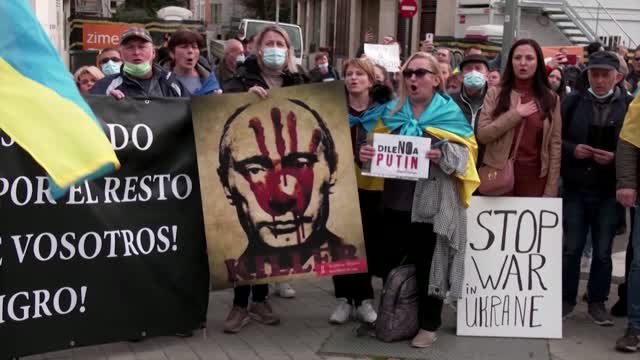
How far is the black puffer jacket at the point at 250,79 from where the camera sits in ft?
19.7

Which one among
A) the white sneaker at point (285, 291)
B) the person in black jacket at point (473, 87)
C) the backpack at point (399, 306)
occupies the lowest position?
the white sneaker at point (285, 291)

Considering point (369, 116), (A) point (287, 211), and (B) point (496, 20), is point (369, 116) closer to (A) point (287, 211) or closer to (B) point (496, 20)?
(A) point (287, 211)

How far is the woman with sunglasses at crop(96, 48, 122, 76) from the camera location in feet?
24.0

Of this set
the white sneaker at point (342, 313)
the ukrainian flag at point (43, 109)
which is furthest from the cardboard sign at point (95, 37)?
the ukrainian flag at point (43, 109)

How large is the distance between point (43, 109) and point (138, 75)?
85.9 inches

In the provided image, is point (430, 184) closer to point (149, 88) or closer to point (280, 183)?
point (280, 183)

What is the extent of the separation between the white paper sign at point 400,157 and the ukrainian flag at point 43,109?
2.27 m

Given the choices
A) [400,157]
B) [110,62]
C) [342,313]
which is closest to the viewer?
[400,157]

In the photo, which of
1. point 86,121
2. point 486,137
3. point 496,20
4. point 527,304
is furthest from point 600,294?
point 496,20

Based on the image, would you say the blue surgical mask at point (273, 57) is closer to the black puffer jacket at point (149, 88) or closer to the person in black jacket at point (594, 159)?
the black puffer jacket at point (149, 88)

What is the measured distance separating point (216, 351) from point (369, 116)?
174 centimetres

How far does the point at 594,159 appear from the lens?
6090 millimetres

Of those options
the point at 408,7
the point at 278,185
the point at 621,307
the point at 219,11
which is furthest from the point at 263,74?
the point at 219,11

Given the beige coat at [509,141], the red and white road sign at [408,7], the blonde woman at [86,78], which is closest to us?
the beige coat at [509,141]
